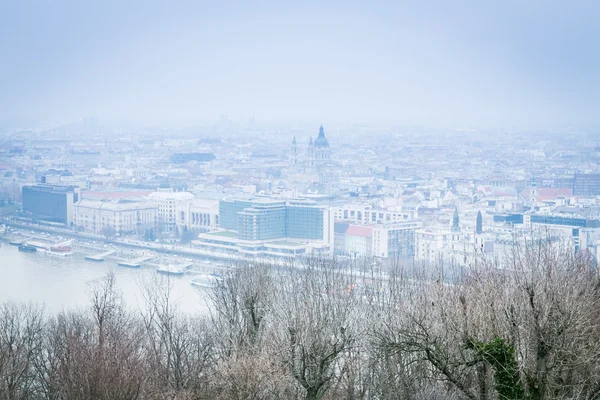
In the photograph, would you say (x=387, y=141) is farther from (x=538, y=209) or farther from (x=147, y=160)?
(x=538, y=209)

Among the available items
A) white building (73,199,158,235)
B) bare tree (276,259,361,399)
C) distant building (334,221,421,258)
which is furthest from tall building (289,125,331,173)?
bare tree (276,259,361,399)

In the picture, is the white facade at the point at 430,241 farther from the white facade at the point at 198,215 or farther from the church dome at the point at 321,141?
the church dome at the point at 321,141

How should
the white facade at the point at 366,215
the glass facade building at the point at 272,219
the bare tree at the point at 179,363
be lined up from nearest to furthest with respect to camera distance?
the bare tree at the point at 179,363
the glass facade building at the point at 272,219
the white facade at the point at 366,215

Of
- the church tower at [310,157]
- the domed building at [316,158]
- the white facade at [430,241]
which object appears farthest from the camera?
the church tower at [310,157]

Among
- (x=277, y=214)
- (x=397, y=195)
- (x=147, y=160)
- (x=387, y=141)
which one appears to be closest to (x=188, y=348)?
(x=277, y=214)

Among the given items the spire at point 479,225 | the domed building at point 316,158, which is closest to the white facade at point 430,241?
the spire at point 479,225

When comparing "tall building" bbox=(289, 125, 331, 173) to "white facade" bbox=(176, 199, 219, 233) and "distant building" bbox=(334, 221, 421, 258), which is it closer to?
"white facade" bbox=(176, 199, 219, 233)

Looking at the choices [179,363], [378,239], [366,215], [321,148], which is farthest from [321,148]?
[179,363]

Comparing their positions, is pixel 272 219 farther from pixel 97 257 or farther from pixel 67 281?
pixel 67 281
